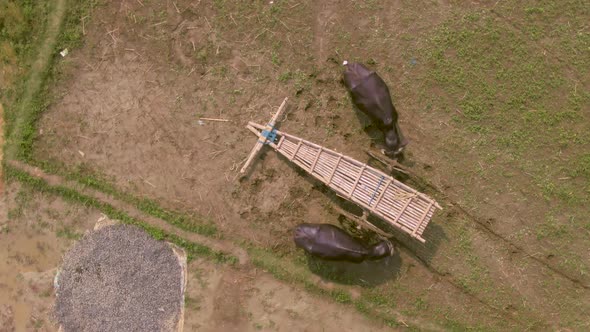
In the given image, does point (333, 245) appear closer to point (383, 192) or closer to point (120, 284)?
point (383, 192)

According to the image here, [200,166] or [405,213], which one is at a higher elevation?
[405,213]

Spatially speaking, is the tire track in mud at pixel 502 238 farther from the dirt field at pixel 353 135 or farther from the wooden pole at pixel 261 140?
the wooden pole at pixel 261 140

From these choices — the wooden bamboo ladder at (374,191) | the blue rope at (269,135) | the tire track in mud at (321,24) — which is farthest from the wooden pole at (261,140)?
the tire track in mud at (321,24)

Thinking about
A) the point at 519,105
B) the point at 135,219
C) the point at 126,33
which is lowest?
the point at 135,219

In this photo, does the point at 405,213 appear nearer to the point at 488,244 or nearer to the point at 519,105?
the point at 488,244

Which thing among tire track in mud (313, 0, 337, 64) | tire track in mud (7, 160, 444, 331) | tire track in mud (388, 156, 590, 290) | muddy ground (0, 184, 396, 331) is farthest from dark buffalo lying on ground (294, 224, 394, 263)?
tire track in mud (313, 0, 337, 64)

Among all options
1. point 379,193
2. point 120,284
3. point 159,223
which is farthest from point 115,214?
point 379,193

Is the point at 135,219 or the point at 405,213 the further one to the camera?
the point at 135,219

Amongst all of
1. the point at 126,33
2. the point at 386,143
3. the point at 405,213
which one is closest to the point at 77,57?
the point at 126,33
